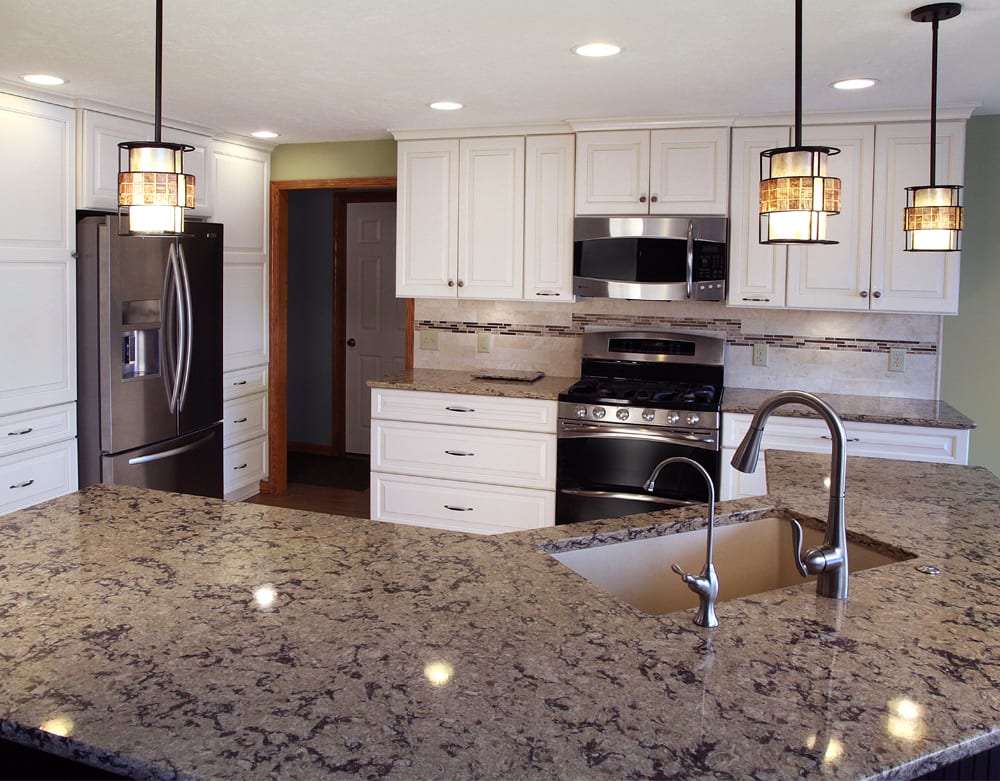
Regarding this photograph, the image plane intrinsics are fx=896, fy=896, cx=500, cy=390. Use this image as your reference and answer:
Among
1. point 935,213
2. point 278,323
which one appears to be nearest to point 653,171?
point 935,213

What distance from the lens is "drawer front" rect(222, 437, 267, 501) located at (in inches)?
203

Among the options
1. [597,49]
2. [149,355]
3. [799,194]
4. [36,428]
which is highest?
[597,49]

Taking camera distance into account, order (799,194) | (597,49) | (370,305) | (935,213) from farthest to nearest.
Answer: (370,305), (597,49), (935,213), (799,194)

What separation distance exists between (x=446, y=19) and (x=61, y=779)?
2.21 metres

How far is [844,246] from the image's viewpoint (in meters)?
4.06

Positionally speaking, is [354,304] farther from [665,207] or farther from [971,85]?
[971,85]

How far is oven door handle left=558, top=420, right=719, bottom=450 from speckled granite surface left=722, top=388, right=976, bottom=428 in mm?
165

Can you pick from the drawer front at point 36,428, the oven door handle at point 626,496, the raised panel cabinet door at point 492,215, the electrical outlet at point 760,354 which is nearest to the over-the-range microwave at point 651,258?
the raised panel cabinet door at point 492,215

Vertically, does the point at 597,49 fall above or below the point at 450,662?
above

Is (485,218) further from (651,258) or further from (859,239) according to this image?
(859,239)

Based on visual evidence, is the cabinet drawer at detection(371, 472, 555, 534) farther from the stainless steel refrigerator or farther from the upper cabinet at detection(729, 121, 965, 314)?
the upper cabinet at detection(729, 121, 965, 314)

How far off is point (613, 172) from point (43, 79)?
8.17ft

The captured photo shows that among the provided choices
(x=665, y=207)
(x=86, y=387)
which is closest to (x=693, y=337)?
(x=665, y=207)

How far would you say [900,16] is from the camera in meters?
2.54
